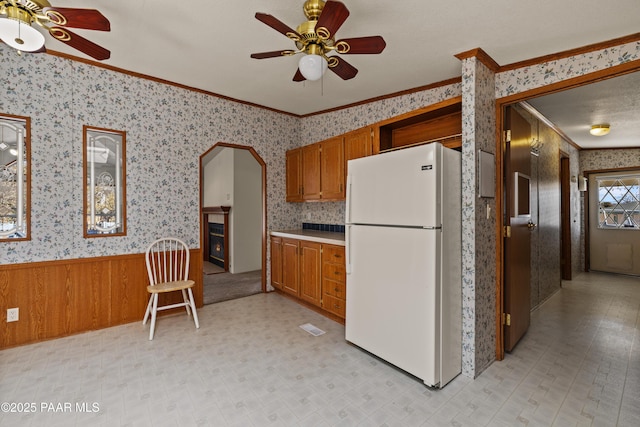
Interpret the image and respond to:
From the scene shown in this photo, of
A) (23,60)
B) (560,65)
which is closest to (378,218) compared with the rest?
(560,65)

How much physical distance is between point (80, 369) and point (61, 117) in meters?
2.26

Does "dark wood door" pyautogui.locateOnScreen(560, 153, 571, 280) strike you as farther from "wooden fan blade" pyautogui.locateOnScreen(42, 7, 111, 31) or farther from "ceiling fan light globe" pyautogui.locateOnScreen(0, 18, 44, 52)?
"ceiling fan light globe" pyautogui.locateOnScreen(0, 18, 44, 52)

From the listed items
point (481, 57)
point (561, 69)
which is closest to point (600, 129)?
point (561, 69)

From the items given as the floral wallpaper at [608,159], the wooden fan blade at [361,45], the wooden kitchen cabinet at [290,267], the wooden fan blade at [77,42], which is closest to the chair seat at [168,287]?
the wooden kitchen cabinet at [290,267]

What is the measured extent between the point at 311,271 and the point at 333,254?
18.7 inches

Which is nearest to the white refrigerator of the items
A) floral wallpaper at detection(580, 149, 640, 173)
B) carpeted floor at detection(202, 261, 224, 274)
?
carpeted floor at detection(202, 261, 224, 274)

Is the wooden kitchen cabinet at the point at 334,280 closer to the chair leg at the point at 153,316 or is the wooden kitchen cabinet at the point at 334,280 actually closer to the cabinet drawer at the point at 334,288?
the cabinet drawer at the point at 334,288

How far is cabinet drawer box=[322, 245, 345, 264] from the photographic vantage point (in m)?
3.21

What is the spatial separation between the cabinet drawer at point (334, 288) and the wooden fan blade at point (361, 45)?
2.19 metres

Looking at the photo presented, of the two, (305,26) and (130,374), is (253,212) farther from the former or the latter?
(305,26)

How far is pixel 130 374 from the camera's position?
2.26 m

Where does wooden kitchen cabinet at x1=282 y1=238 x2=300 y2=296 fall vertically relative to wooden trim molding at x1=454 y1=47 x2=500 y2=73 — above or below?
below

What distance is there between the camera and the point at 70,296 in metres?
2.92

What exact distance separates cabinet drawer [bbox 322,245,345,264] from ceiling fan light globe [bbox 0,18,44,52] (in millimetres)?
2712
